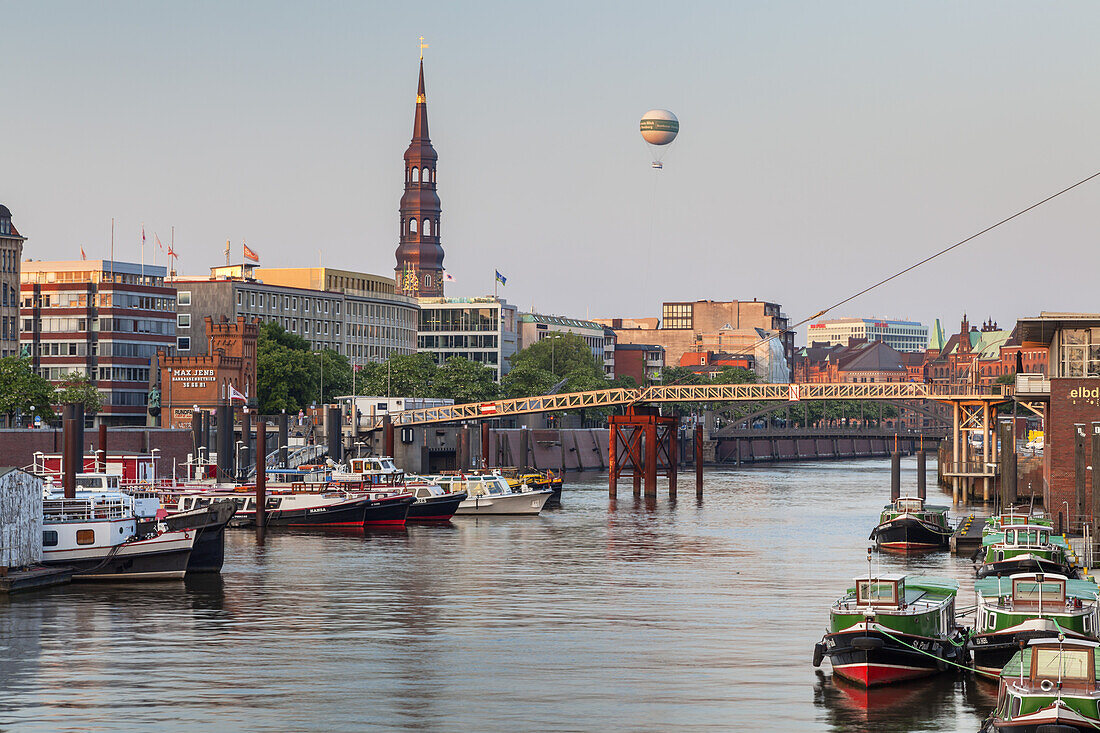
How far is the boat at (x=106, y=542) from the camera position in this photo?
65.8 m

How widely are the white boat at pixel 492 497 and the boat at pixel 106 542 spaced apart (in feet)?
145

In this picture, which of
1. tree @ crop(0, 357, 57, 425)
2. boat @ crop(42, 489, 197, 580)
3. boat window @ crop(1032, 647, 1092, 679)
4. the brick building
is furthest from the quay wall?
boat window @ crop(1032, 647, 1092, 679)

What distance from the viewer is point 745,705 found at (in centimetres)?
4156

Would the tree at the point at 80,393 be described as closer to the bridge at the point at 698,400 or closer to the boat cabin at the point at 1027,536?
the bridge at the point at 698,400

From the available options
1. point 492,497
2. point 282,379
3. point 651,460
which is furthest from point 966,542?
point 282,379

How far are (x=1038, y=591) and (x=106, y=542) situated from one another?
122 ft

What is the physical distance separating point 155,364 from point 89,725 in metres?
148

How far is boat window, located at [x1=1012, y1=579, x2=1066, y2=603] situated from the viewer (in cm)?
4534

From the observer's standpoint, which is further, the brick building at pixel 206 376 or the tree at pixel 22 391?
the brick building at pixel 206 376

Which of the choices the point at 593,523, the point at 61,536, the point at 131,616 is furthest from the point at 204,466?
the point at 131,616

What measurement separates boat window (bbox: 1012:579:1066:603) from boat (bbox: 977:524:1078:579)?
1529 centimetres

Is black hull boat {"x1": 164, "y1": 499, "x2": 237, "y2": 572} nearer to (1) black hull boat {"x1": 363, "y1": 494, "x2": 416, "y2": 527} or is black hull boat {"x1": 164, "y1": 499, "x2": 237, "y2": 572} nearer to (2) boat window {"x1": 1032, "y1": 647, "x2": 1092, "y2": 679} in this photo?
(1) black hull boat {"x1": 363, "y1": 494, "x2": 416, "y2": 527}

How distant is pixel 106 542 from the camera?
218 ft

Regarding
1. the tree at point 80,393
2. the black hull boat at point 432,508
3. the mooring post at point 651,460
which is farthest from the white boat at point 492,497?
the tree at point 80,393
